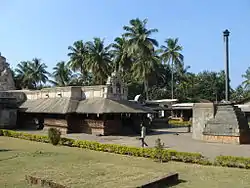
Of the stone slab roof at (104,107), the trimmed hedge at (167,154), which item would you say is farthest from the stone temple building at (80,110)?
the trimmed hedge at (167,154)

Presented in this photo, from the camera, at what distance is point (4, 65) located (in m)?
44.2

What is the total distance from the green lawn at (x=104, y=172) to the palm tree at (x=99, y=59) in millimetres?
32280

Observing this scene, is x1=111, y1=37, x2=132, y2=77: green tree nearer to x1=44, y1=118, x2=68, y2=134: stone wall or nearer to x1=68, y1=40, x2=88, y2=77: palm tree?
x1=68, y1=40, x2=88, y2=77: palm tree

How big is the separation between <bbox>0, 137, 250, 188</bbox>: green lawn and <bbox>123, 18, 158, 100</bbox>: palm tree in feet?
95.4

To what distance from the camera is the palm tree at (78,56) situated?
51125 millimetres

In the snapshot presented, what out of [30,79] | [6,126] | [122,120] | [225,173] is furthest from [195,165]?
[30,79]

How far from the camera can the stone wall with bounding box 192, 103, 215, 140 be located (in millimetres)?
20422

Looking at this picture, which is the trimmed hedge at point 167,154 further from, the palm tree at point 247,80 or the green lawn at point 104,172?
the palm tree at point 247,80

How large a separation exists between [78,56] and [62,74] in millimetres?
8707

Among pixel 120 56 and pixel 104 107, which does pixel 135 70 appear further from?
pixel 104 107

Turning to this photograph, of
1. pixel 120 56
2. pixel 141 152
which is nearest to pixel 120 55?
pixel 120 56

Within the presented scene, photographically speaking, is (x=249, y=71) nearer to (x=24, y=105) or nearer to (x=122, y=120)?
(x=122, y=120)

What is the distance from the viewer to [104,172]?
9422 millimetres

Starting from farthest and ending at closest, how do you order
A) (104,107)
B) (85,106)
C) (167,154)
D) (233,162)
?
(85,106) → (104,107) → (167,154) → (233,162)
